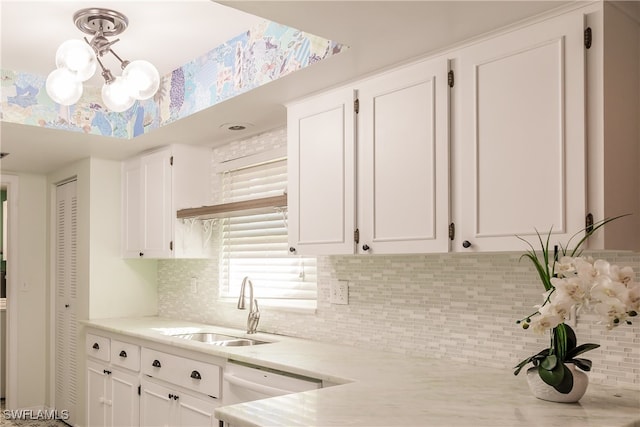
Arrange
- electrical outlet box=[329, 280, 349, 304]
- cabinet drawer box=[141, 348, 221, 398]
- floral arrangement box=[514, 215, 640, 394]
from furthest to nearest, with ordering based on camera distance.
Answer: electrical outlet box=[329, 280, 349, 304] < cabinet drawer box=[141, 348, 221, 398] < floral arrangement box=[514, 215, 640, 394]

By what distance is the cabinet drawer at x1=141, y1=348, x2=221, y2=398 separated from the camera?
2.84 metres

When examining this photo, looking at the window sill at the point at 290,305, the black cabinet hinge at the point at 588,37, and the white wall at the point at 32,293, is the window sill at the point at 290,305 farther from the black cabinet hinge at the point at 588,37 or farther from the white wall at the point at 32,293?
the white wall at the point at 32,293

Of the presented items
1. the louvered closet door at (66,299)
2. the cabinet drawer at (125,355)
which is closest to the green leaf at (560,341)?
the cabinet drawer at (125,355)

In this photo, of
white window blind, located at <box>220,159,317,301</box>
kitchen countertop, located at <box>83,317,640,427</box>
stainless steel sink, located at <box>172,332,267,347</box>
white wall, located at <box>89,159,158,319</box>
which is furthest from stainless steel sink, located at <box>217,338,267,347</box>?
white wall, located at <box>89,159,158,319</box>

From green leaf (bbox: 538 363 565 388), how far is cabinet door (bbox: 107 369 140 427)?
2.59 meters

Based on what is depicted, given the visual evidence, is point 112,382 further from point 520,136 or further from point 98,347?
point 520,136

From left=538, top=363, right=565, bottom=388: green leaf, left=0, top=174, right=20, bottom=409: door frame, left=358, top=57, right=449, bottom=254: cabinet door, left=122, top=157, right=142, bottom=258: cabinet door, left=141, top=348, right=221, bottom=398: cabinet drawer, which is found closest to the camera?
left=538, top=363, right=565, bottom=388: green leaf

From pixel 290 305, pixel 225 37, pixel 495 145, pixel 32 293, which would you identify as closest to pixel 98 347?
pixel 32 293

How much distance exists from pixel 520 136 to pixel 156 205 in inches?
111

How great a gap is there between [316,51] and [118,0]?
0.91 meters

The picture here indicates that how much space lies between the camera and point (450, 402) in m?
1.79

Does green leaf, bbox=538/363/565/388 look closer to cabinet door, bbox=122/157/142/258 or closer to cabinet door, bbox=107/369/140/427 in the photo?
cabinet door, bbox=107/369/140/427

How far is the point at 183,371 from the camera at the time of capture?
307cm

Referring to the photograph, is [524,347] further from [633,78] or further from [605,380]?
[633,78]
